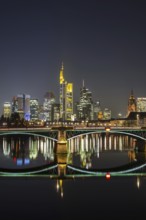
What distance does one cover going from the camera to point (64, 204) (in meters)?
32.8

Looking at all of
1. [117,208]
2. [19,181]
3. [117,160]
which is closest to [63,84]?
[117,160]

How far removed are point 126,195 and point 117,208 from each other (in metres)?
4.75

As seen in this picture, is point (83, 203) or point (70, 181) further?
point (70, 181)

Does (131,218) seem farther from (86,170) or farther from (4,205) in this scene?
(86,170)

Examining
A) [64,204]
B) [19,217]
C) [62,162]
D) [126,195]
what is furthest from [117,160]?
[19,217]

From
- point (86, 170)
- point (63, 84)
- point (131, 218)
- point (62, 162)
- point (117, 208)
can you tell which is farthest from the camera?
point (63, 84)

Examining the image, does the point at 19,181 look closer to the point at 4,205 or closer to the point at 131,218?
the point at 4,205

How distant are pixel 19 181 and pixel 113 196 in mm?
12882

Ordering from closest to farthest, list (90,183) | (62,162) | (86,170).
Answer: (90,183)
(86,170)
(62,162)

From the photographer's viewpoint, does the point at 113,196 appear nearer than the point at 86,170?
Yes

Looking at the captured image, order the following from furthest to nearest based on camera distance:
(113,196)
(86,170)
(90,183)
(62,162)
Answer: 1. (62,162)
2. (86,170)
3. (90,183)
4. (113,196)

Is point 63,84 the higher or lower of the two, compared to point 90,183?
higher

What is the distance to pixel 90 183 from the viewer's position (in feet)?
139

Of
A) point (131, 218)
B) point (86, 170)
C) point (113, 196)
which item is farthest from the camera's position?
point (86, 170)
